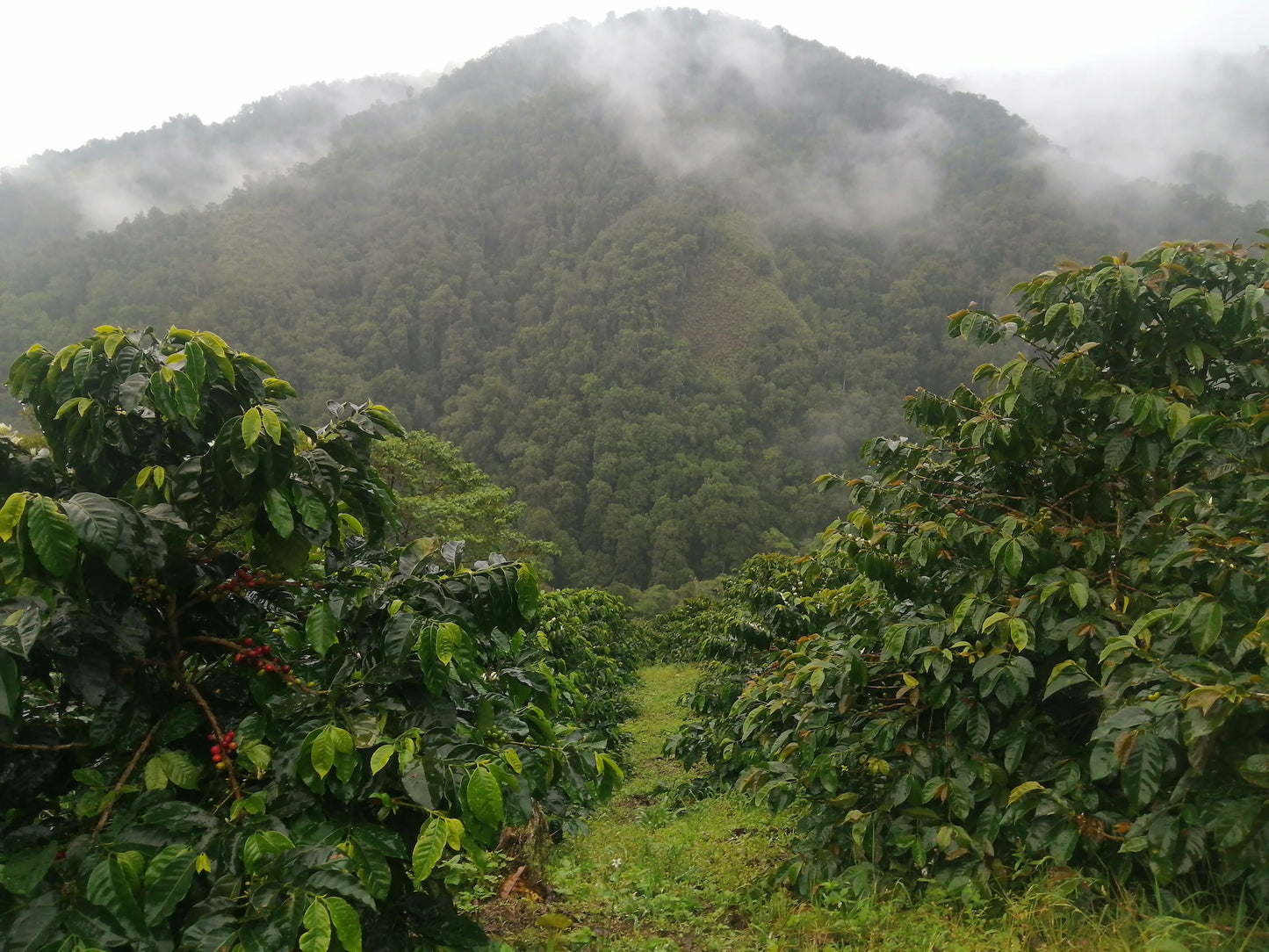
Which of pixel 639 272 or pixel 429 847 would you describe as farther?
pixel 639 272

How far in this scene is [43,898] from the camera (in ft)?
5.28

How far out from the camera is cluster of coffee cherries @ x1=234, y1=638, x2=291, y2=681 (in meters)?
2.08

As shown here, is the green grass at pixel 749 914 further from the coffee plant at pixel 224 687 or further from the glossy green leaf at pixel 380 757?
the glossy green leaf at pixel 380 757

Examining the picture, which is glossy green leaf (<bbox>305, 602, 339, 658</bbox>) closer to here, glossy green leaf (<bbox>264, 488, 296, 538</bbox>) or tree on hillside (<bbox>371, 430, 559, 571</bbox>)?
glossy green leaf (<bbox>264, 488, 296, 538</bbox>)

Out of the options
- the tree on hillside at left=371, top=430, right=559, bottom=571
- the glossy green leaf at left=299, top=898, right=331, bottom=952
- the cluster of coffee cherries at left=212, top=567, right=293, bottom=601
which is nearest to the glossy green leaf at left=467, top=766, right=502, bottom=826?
the glossy green leaf at left=299, top=898, right=331, bottom=952

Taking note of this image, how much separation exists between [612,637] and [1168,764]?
45.5 feet

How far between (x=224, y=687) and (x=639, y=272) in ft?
276

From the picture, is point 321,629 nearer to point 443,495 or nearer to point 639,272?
point 443,495

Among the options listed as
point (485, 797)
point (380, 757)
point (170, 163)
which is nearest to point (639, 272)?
point (170, 163)

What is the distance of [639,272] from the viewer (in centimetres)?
8338

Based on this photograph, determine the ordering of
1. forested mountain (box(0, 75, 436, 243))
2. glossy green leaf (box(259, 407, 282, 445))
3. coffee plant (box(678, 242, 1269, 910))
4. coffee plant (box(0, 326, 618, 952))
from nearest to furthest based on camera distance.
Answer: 1. coffee plant (box(0, 326, 618, 952))
2. glossy green leaf (box(259, 407, 282, 445))
3. coffee plant (box(678, 242, 1269, 910))
4. forested mountain (box(0, 75, 436, 243))

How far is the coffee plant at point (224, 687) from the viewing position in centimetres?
164

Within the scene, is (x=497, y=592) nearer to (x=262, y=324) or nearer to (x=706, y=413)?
(x=706, y=413)

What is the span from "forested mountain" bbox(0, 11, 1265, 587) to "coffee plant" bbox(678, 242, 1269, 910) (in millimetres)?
43315
